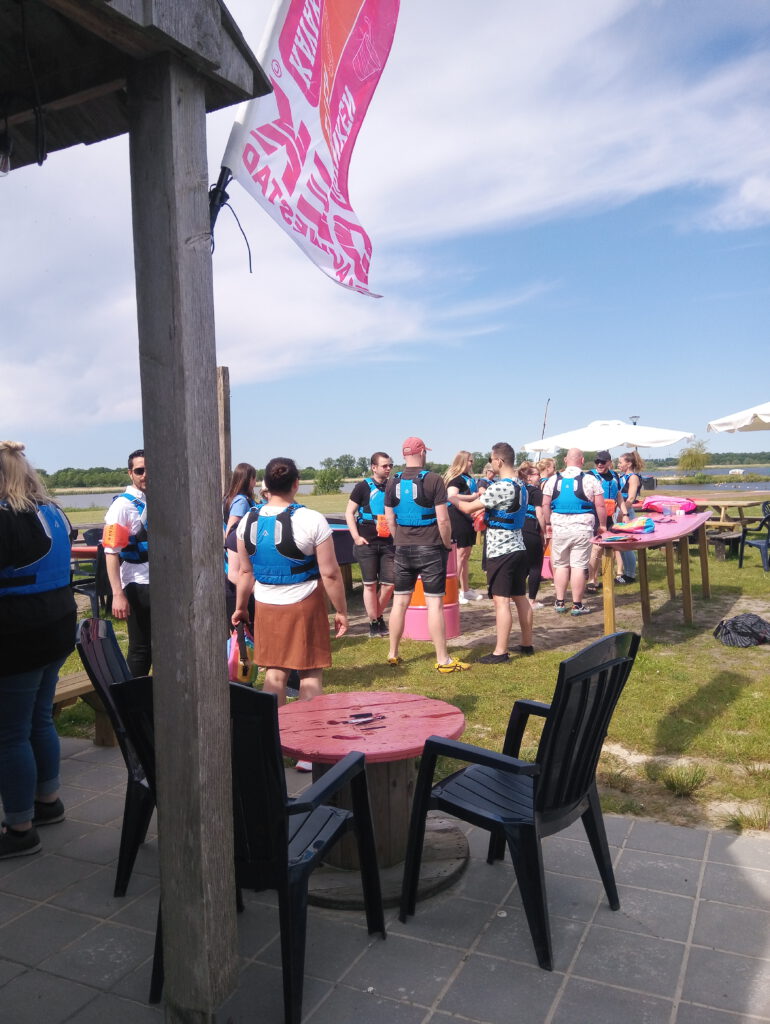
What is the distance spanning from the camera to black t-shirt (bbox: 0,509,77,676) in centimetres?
324

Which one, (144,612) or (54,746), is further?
(144,612)

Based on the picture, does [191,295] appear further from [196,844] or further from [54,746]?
[54,746]

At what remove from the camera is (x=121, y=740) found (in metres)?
3.28

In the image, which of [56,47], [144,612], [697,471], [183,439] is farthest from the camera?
[697,471]

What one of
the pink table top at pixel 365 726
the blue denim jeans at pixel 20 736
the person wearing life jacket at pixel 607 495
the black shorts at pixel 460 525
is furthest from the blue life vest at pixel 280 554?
the person wearing life jacket at pixel 607 495

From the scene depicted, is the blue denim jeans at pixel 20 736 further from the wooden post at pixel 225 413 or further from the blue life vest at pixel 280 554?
the wooden post at pixel 225 413

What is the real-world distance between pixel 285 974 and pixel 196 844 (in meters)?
0.49

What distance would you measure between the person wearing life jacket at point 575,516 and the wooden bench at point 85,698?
5.36m

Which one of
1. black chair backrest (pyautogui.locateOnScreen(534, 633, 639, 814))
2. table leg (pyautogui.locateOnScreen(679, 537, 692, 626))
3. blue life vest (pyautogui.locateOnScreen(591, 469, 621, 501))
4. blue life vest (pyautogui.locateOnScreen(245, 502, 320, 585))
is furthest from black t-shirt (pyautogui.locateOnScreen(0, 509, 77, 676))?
blue life vest (pyautogui.locateOnScreen(591, 469, 621, 501))

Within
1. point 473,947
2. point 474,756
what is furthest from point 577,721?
point 473,947

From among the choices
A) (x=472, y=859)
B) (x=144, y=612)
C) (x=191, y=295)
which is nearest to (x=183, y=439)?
(x=191, y=295)

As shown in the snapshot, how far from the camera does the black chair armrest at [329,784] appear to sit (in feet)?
8.14

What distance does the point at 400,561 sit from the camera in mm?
6582

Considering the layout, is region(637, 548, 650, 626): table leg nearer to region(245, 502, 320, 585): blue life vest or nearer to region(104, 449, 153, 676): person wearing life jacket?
region(245, 502, 320, 585): blue life vest
